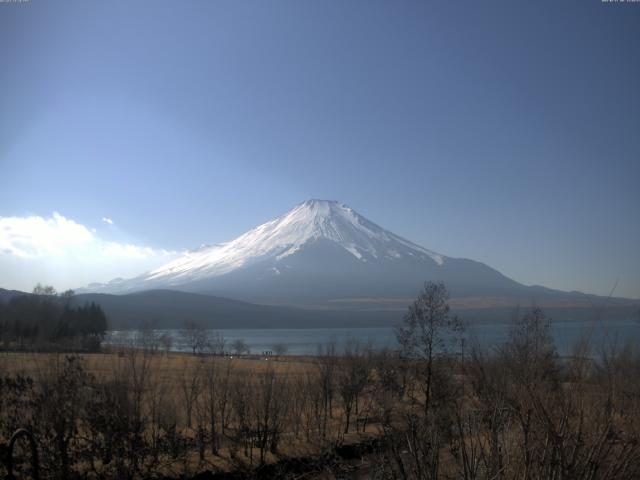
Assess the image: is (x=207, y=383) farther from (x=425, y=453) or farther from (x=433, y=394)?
(x=425, y=453)

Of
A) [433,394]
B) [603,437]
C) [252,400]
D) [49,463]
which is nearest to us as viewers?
[603,437]

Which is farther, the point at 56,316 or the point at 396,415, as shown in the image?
the point at 56,316

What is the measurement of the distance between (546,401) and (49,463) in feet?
36.4

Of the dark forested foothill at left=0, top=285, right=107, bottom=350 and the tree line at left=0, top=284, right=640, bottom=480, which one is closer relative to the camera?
the tree line at left=0, top=284, right=640, bottom=480

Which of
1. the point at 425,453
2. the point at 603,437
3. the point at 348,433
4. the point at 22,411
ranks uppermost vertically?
the point at 603,437

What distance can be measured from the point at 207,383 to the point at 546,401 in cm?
1694

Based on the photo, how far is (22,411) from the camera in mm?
11672

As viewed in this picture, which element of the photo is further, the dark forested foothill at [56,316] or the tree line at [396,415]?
the dark forested foothill at [56,316]

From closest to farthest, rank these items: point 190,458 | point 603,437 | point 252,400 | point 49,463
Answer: point 603,437
point 49,463
point 190,458
point 252,400

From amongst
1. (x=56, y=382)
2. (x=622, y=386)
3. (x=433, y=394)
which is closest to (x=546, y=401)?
(x=622, y=386)

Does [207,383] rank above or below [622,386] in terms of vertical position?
below

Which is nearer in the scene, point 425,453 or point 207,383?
point 425,453

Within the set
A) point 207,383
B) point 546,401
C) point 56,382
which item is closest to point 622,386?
point 546,401

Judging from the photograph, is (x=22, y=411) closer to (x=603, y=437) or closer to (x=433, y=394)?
(x=603, y=437)
